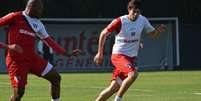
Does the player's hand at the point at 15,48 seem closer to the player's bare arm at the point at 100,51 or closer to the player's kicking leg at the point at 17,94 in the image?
the player's kicking leg at the point at 17,94

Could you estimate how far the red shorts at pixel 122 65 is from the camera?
15.0 m

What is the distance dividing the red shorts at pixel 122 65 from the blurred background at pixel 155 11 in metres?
32.9

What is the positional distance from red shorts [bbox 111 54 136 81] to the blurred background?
32861 millimetres

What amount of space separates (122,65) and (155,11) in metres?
38.3

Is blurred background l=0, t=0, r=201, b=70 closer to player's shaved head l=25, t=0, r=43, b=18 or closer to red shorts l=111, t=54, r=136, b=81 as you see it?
red shorts l=111, t=54, r=136, b=81

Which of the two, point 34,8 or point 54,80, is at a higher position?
point 34,8

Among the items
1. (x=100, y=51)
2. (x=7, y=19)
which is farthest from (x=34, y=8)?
(x=100, y=51)

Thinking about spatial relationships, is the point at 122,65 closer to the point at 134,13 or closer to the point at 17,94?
the point at 134,13

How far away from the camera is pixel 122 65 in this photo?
15.1 metres

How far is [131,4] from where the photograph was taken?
50.0ft

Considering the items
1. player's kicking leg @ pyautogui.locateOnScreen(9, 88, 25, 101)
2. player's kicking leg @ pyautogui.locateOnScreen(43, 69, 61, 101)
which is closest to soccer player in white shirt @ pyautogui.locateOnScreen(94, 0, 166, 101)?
player's kicking leg @ pyautogui.locateOnScreen(43, 69, 61, 101)

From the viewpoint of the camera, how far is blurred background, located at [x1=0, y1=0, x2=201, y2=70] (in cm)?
4991

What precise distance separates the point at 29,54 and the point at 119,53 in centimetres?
262

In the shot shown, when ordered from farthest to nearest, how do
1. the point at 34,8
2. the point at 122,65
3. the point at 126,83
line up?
the point at 122,65 → the point at 126,83 → the point at 34,8
